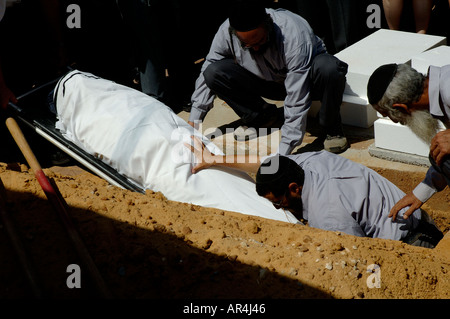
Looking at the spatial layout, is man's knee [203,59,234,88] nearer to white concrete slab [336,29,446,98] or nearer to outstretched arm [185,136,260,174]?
white concrete slab [336,29,446,98]

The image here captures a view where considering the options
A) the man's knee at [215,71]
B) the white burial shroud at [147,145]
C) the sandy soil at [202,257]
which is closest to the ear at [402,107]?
the sandy soil at [202,257]

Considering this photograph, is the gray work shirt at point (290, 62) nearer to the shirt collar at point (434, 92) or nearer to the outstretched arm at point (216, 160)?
the outstretched arm at point (216, 160)

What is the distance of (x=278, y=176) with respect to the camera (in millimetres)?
3496

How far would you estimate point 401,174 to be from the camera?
4.79 metres

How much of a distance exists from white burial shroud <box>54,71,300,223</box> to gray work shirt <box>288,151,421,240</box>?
0.92ft

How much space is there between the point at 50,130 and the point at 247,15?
1.80 m

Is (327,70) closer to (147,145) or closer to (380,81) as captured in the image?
(380,81)

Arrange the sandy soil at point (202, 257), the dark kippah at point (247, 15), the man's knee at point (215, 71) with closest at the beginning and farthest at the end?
the sandy soil at point (202, 257) → the dark kippah at point (247, 15) → the man's knee at point (215, 71)

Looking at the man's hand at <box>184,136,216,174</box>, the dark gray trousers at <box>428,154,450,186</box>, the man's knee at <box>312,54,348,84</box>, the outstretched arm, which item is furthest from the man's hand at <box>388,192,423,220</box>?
the man's knee at <box>312,54,348,84</box>

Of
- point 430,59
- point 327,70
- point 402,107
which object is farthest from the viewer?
point 430,59

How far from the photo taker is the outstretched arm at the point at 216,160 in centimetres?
386

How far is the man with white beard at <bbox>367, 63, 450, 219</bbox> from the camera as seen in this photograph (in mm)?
3373

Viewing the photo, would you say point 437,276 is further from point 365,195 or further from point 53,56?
point 53,56

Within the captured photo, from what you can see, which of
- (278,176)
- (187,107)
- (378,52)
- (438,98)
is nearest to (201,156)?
(278,176)
